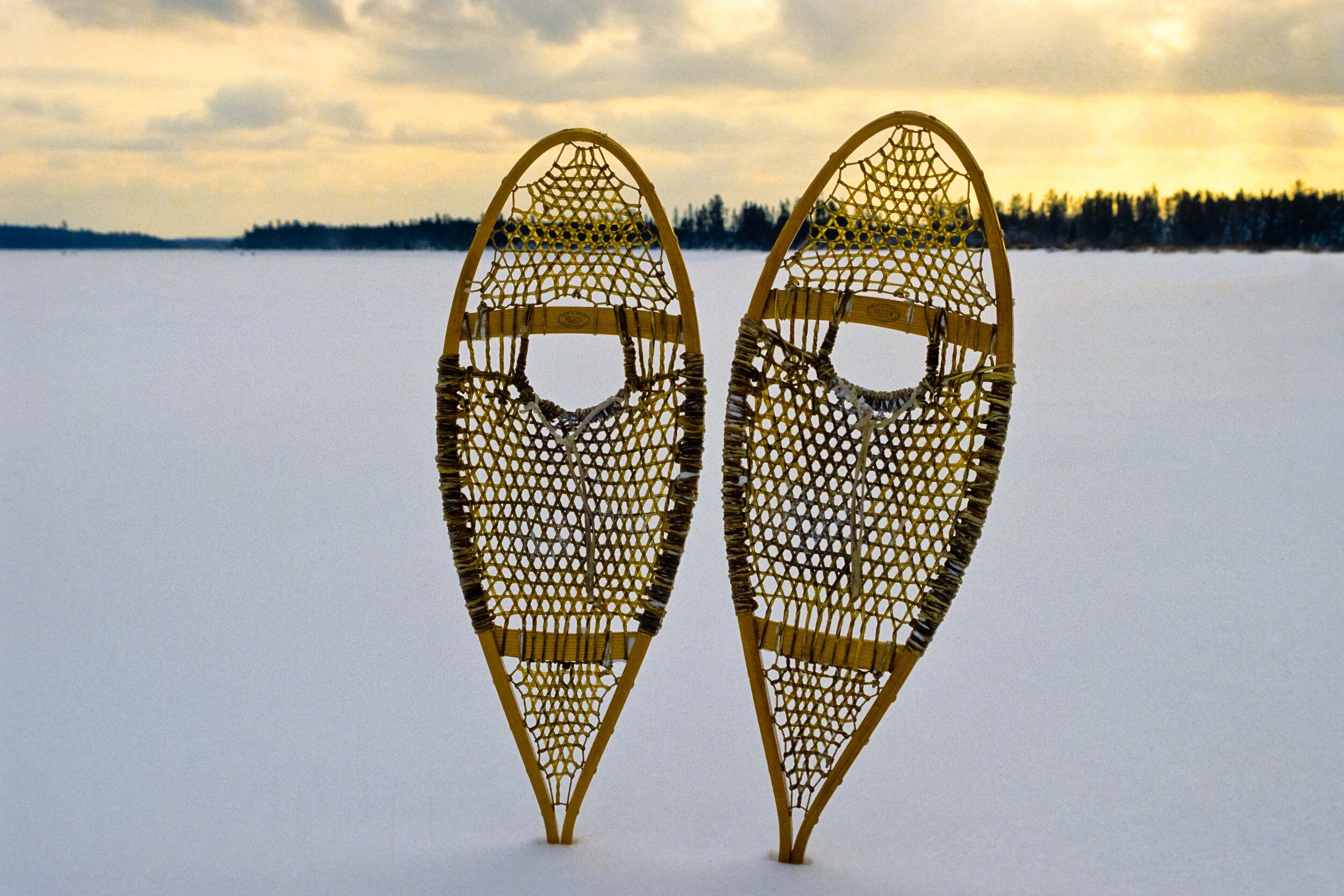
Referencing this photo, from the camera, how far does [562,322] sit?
2316 mm

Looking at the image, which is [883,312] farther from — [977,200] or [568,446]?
[568,446]

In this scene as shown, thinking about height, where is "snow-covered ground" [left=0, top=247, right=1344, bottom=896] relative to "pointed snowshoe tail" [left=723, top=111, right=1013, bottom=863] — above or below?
below

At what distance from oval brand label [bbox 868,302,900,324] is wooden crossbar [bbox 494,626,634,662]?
31.9 inches

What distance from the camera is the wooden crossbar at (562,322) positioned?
2.28 metres

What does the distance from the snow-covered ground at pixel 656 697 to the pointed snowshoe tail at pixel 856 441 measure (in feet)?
1.42

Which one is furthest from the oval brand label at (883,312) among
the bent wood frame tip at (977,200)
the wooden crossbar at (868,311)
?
the bent wood frame tip at (977,200)

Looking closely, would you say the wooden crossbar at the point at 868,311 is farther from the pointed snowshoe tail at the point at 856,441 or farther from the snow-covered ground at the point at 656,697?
the snow-covered ground at the point at 656,697

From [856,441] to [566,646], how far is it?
2.37 ft

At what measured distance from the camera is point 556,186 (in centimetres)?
234

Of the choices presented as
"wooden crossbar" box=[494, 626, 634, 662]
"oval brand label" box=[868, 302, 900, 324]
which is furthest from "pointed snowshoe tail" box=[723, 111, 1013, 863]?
"wooden crossbar" box=[494, 626, 634, 662]

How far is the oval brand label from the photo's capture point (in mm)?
2229

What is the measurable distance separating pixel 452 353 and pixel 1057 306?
9.82m

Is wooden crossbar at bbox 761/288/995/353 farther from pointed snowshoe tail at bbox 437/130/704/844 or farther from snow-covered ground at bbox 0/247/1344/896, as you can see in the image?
snow-covered ground at bbox 0/247/1344/896

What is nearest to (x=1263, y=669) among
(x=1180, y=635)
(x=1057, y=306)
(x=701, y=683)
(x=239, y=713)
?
(x=1180, y=635)
